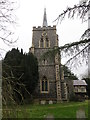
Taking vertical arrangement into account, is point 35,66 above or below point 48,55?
above

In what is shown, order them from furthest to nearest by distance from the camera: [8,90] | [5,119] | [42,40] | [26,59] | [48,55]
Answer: [42,40] → [26,59] → [48,55] → [8,90] → [5,119]

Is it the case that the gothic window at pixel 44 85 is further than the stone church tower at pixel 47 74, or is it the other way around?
the gothic window at pixel 44 85

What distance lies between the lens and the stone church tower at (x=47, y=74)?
25159 mm

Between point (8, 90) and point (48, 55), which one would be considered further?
point (48, 55)

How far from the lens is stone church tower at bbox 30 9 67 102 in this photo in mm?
25159

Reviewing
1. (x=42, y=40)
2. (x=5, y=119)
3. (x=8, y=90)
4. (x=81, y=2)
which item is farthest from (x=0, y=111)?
(x=42, y=40)

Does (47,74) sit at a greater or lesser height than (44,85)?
greater

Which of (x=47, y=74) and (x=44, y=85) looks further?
(x=47, y=74)

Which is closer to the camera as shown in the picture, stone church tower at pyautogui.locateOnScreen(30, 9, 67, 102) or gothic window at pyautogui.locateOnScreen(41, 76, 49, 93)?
stone church tower at pyautogui.locateOnScreen(30, 9, 67, 102)

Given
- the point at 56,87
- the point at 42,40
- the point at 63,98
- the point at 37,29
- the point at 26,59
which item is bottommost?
the point at 63,98

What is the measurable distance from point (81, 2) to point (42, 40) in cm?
2589

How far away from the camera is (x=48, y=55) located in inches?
133

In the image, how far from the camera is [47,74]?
26.7 metres

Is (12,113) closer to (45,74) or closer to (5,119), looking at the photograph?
(5,119)
